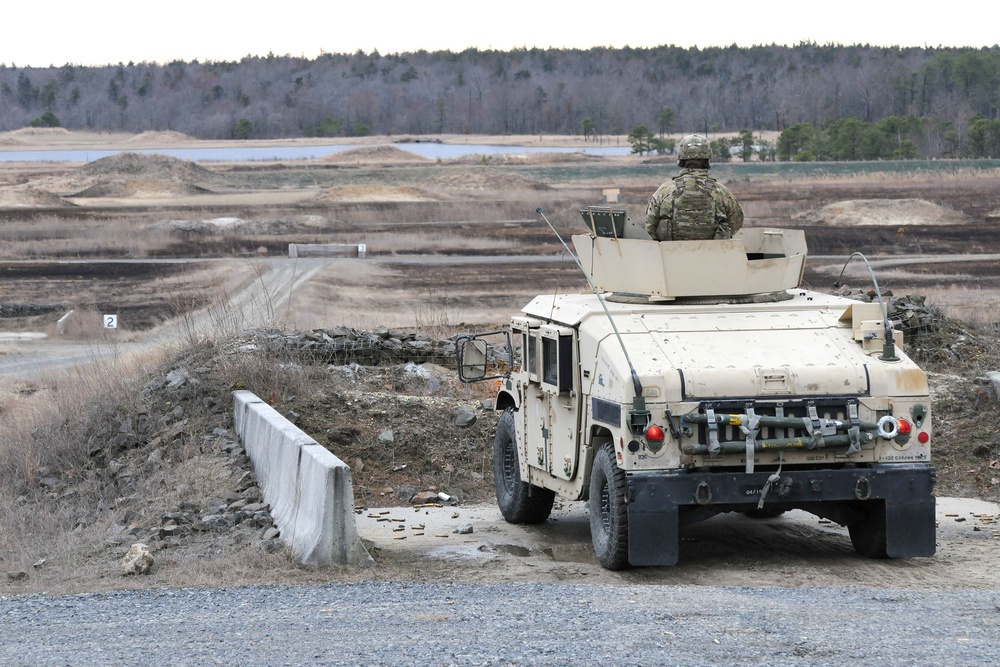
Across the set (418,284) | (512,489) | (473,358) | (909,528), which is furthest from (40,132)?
(909,528)

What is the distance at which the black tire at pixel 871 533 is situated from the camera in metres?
9.49

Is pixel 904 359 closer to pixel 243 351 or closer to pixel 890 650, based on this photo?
pixel 890 650

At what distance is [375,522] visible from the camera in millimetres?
12250

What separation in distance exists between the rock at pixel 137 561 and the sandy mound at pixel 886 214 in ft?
161

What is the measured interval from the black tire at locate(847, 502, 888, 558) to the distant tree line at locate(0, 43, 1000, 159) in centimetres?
11223

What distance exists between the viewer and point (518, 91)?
532ft

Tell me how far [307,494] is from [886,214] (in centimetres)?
5043

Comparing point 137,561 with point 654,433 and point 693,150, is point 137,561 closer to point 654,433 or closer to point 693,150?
point 654,433

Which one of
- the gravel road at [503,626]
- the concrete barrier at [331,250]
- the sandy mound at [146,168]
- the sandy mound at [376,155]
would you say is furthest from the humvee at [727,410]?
the sandy mound at [376,155]

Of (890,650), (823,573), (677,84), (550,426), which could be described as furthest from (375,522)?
(677,84)

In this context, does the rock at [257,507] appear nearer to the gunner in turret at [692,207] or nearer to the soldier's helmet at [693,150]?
the gunner in turret at [692,207]

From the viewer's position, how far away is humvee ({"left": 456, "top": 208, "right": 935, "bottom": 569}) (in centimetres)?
902

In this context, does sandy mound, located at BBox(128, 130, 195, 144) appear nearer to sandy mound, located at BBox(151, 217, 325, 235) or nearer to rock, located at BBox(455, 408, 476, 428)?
sandy mound, located at BBox(151, 217, 325, 235)

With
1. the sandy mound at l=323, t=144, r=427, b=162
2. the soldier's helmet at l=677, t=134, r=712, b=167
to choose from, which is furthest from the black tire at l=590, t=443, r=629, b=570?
the sandy mound at l=323, t=144, r=427, b=162
